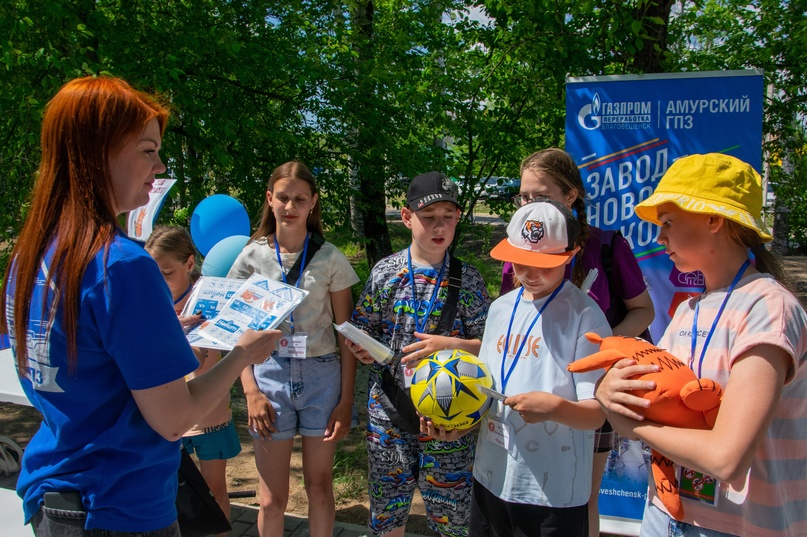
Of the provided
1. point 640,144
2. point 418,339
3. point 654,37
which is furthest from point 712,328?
point 654,37

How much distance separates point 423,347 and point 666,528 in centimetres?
116

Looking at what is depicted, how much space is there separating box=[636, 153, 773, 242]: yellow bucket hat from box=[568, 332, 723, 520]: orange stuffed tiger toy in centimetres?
41

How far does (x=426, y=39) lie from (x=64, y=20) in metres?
4.05

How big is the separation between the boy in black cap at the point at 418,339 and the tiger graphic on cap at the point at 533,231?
591 millimetres

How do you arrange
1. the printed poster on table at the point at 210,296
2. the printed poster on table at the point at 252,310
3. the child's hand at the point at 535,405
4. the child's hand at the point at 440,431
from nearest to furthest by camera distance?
the child's hand at the point at 535,405 → the printed poster on table at the point at 252,310 → the child's hand at the point at 440,431 → the printed poster on table at the point at 210,296

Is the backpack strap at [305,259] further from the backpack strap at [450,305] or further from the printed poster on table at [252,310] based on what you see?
the backpack strap at [450,305]

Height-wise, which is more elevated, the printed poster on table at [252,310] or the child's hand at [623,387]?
the printed poster on table at [252,310]

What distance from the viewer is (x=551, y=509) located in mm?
2143

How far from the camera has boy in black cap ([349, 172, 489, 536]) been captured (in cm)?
270

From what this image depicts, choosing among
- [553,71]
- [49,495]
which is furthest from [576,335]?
[553,71]

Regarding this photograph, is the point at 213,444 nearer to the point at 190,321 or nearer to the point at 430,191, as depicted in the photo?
the point at 190,321

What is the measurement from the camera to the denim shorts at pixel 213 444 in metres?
3.18

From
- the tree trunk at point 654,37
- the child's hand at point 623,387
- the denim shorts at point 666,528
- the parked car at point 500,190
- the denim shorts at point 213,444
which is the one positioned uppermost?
the tree trunk at point 654,37

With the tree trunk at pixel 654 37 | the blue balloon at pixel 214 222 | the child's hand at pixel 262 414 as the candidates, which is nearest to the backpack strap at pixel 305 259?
the child's hand at pixel 262 414
